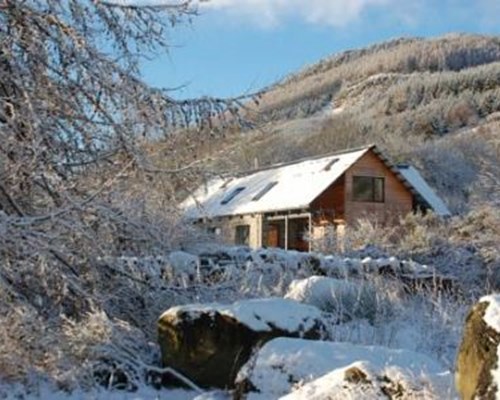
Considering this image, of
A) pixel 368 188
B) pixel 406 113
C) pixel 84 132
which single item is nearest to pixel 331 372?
pixel 84 132

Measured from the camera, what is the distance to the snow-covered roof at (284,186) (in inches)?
1344

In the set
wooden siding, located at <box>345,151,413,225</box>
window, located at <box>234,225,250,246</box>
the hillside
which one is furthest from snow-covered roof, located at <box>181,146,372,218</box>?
the hillside

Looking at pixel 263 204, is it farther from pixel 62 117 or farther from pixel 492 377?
pixel 492 377

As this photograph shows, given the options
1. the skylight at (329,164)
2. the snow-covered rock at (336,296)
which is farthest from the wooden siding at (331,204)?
the snow-covered rock at (336,296)

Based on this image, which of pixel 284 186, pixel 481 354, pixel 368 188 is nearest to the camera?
pixel 481 354

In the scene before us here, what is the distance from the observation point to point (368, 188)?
34.5 metres

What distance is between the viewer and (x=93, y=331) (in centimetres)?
709

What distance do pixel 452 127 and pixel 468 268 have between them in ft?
144

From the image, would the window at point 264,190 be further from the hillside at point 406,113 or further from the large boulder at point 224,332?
the large boulder at point 224,332

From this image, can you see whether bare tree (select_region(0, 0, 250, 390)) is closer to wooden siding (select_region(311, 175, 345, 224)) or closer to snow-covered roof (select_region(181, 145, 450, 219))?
snow-covered roof (select_region(181, 145, 450, 219))

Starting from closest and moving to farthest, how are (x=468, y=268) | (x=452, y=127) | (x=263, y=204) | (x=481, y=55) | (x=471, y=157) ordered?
(x=468, y=268), (x=263, y=204), (x=471, y=157), (x=452, y=127), (x=481, y=55)

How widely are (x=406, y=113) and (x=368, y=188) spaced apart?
31847 millimetres

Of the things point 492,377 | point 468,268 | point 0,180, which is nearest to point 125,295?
point 0,180

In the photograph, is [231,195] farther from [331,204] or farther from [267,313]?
[267,313]
